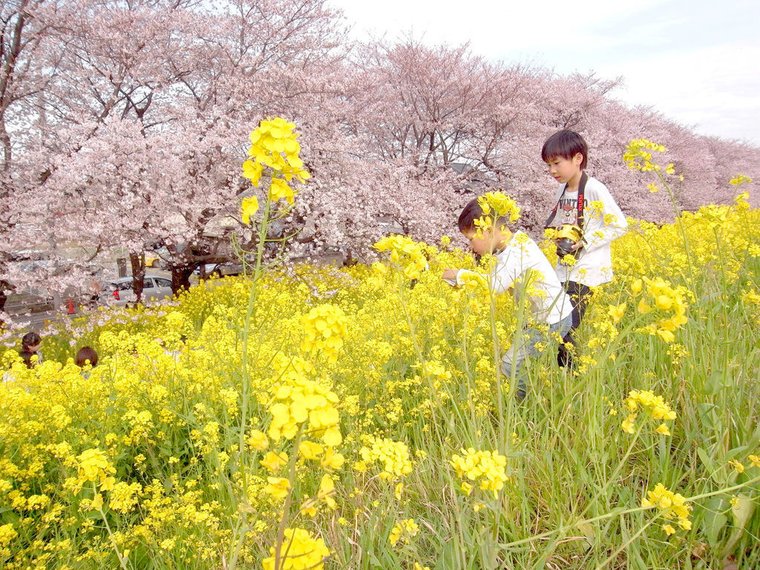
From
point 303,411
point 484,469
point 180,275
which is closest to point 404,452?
point 484,469

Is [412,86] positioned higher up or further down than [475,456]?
higher up

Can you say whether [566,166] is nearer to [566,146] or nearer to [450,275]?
[566,146]

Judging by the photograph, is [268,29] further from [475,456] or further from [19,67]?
[475,456]

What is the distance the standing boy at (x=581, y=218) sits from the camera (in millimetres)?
2883

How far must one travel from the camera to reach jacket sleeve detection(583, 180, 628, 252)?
280cm

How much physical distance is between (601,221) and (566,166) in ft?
1.36

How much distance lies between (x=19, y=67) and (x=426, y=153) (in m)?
9.04

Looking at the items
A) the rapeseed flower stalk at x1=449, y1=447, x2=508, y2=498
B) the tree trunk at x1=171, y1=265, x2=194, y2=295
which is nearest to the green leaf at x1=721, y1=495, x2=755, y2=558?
the rapeseed flower stalk at x1=449, y1=447, x2=508, y2=498

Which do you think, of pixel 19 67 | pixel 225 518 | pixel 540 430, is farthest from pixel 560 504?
pixel 19 67

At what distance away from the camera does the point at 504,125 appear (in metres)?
13.7

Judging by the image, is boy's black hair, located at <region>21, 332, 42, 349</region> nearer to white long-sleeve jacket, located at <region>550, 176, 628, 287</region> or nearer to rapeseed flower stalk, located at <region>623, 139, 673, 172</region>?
white long-sleeve jacket, located at <region>550, 176, 628, 287</region>

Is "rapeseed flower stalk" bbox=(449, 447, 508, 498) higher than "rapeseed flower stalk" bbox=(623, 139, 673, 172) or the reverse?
the reverse

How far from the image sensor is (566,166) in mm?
3121

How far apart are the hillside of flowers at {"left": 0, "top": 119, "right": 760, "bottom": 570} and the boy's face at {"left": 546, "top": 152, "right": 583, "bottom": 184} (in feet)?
1.55
